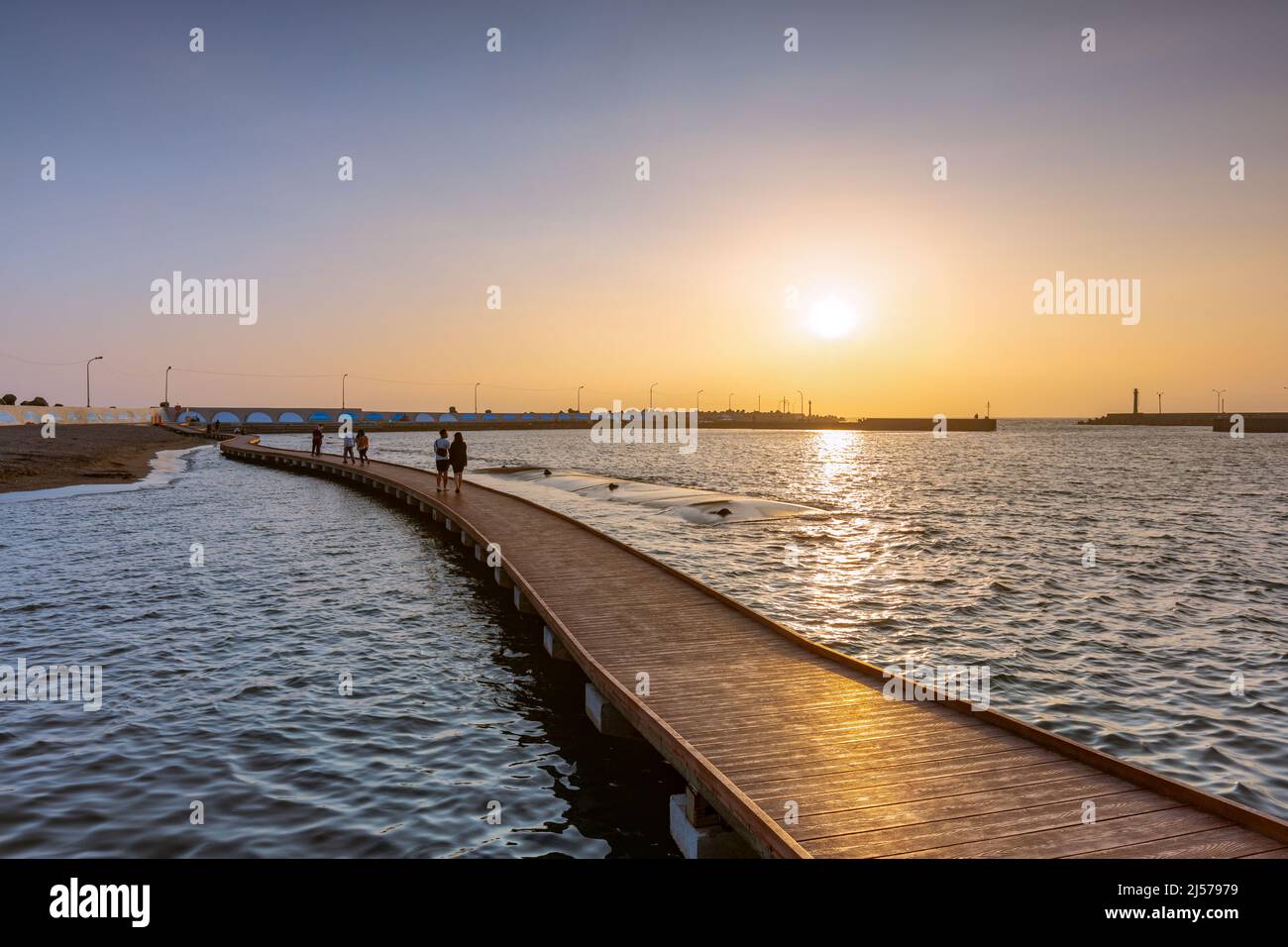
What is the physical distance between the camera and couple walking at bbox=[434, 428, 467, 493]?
103 ft

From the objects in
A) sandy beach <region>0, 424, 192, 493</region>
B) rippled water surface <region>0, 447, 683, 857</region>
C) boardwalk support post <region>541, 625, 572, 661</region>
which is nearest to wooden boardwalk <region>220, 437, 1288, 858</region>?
boardwalk support post <region>541, 625, 572, 661</region>

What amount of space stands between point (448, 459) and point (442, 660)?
20141 mm

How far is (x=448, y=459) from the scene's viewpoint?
34062 mm

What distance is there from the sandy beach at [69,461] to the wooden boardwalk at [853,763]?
43496 mm

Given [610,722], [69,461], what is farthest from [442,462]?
[69,461]

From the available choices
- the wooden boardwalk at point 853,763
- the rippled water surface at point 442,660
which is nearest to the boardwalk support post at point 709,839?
the wooden boardwalk at point 853,763

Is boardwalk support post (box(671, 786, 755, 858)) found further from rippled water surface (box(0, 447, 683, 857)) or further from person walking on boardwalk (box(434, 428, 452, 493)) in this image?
person walking on boardwalk (box(434, 428, 452, 493))

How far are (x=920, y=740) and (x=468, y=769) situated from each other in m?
5.44

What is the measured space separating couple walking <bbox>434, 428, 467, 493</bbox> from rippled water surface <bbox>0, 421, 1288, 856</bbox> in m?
2.44

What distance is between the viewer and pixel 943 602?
2077cm

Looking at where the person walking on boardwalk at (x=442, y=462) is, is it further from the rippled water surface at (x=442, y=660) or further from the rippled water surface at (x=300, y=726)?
the rippled water surface at (x=300, y=726)

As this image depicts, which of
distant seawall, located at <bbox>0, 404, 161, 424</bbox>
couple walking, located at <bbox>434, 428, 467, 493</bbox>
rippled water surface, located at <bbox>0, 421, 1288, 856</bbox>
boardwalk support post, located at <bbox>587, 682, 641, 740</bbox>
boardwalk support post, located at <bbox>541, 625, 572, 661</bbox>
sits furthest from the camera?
distant seawall, located at <bbox>0, 404, 161, 424</bbox>
